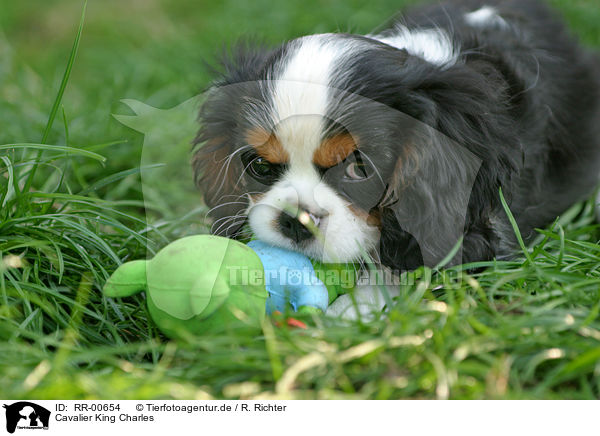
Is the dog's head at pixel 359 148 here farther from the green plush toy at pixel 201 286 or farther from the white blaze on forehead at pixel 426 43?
the green plush toy at pixel 201 286

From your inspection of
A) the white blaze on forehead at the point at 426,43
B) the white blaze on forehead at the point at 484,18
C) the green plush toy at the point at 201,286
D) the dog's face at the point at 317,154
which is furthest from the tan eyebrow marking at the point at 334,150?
the white blaze on forehead at the point at 484,18

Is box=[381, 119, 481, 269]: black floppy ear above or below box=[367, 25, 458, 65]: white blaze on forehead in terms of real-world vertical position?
below

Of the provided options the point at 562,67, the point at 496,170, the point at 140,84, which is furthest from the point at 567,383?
the point at 140,84

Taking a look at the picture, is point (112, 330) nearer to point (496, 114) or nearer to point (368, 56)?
point (368, 56)

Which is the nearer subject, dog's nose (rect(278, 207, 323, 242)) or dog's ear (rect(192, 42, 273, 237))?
dog's nose (rect(278, 207, 323, 242))

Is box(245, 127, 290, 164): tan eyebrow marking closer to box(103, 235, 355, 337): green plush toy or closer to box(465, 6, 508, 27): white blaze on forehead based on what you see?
box(103, 235, 355, 337): green plush toy

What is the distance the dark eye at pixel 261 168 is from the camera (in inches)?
96.7

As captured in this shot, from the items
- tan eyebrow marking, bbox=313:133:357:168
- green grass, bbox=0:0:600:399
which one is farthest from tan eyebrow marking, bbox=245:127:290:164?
green grass, bbox=0:0:600:399
